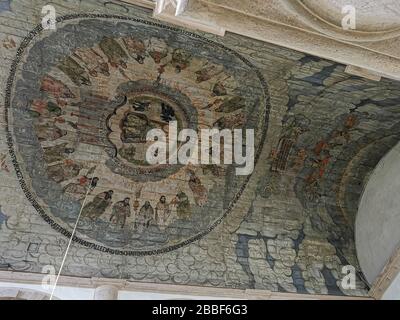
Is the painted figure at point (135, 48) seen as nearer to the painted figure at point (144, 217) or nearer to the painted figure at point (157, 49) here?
the painted figure at point (157, 49)

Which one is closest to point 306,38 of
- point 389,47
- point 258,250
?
point 389,47

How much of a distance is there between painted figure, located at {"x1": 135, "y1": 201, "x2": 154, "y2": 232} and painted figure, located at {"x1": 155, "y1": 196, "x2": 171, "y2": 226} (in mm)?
122

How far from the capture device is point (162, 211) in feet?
29.2

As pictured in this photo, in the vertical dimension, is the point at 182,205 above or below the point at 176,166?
below

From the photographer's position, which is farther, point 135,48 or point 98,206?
point 98,206

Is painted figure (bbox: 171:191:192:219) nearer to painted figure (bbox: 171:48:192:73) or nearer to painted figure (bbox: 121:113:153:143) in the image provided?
painted figure (bbox: 121:113:153:143)

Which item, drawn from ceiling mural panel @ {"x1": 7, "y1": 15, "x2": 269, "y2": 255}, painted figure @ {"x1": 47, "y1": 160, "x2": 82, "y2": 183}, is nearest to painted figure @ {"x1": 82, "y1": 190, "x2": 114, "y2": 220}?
ceiling mural panel @ {"x1": 7, "y1": 15, "x2": 269, "y2": 255}

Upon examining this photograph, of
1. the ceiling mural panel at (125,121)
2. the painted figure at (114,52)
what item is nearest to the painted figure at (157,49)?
the ceiling mural panel at (125,121)

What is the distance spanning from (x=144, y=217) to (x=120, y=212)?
47 centimetres

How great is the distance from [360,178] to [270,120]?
9.12ft

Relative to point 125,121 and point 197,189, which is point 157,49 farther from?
point 197,189

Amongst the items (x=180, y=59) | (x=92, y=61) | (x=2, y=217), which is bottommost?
(x=2, y=217)

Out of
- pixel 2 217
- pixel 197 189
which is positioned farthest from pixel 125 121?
pixel 2 217

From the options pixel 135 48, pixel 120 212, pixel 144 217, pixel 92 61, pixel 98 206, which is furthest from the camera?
pixel 144 217
